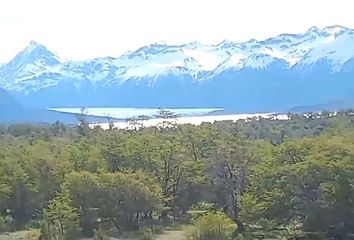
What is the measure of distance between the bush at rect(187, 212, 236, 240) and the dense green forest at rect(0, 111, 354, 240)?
0.06 m

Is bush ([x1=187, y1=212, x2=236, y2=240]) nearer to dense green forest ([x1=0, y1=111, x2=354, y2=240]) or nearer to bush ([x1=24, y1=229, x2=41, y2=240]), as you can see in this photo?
dense green forest ([x1=0, y1=111, x2=354, y2=240])

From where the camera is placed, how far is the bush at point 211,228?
42.1m

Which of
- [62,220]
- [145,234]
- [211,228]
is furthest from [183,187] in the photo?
[211,228]

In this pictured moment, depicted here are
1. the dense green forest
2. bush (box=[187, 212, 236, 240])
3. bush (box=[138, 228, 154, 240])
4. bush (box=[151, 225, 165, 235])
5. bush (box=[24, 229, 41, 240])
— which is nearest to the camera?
bush (box=[187, 212, 236, 240])

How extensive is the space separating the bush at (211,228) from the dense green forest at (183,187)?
0.20 feet

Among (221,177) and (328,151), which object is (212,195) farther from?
(328,151)

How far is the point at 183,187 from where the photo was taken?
192 ft

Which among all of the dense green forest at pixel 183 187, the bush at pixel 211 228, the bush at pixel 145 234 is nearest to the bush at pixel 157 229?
the dense green forest at pixel 183 187

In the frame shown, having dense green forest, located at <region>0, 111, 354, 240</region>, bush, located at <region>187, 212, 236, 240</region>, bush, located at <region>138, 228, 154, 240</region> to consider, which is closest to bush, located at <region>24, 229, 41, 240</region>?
dense green forest, located at <region>0, 111, 354, 240</region>

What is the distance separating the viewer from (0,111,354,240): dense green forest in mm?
44359

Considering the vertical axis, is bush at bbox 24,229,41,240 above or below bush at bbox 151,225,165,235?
above

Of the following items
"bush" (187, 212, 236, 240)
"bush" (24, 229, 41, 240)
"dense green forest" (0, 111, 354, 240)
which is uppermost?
"dense green forest" (0, 111, 354, 240)

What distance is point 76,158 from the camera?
6134 cm

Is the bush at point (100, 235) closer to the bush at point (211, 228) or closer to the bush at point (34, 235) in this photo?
the bush at point (34, 235)
